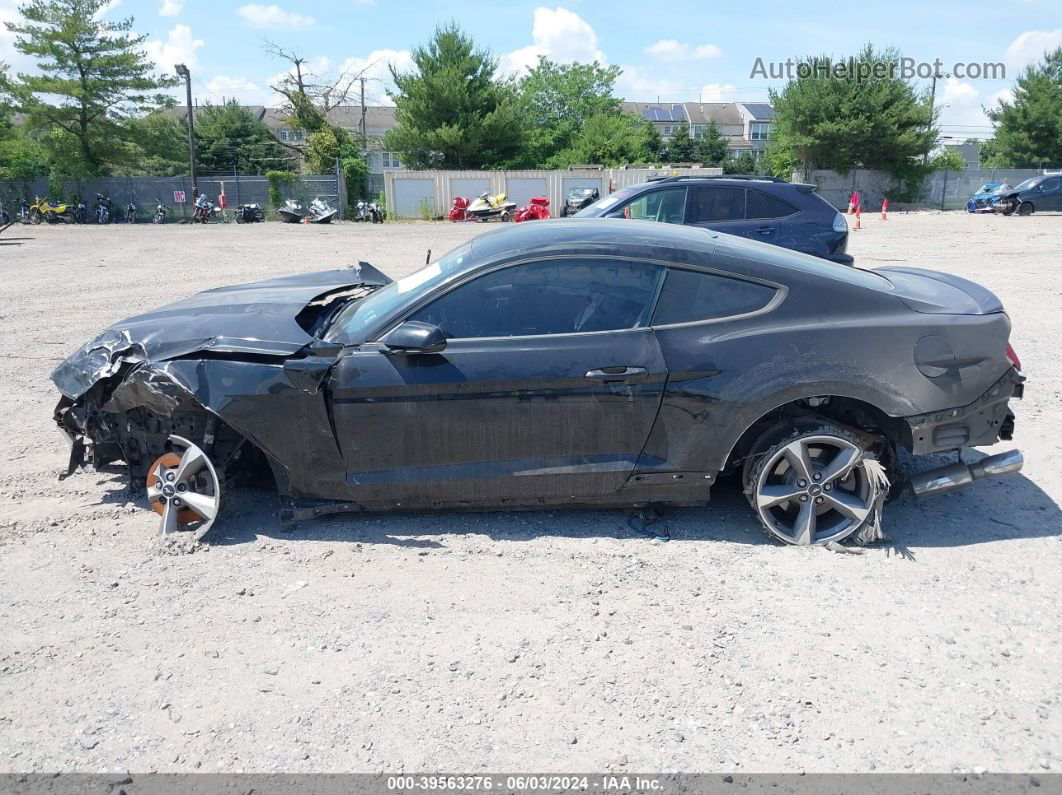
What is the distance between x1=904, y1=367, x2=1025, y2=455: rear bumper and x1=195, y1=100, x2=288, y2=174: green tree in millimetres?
57059

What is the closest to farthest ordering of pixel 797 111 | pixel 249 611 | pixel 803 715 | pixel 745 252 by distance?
pixel 803 715 < pixel 249 611 < pixel 745 252 < pixel 797 111

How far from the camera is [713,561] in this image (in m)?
4.00

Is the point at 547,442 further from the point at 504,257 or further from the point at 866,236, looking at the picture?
the point at 866,236

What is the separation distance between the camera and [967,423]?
4.05 metres

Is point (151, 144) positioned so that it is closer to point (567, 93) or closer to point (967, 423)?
point (567, 93)

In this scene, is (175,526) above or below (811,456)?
below

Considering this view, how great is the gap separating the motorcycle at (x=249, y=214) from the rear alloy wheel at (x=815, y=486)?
34.1m

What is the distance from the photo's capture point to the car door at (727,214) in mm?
9500

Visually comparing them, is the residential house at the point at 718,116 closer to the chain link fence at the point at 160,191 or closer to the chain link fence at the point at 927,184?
the chain link fence at the point at 927,184

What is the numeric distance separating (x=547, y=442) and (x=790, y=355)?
1.28m

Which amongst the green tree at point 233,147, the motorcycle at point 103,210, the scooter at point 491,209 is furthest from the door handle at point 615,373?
the green tree at point 233,147

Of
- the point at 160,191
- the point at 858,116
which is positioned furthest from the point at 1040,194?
the point at 160,191

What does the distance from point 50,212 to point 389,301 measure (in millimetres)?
36308

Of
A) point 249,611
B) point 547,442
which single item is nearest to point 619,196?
point 547,442
